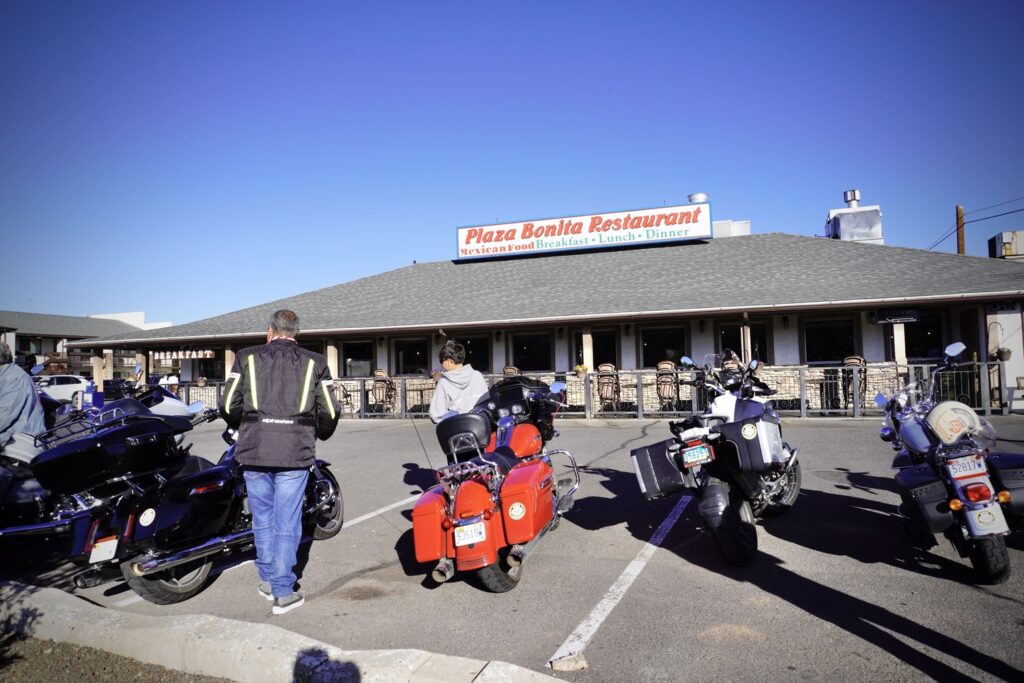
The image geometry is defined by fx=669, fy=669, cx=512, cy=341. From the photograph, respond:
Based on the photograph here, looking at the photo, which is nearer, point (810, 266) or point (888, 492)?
point (888, 492)

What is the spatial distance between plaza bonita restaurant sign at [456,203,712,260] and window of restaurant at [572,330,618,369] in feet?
18.7

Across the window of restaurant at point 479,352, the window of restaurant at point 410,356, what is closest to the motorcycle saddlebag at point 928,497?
the window of restaurant at point 479,352

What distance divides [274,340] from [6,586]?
2.27 m

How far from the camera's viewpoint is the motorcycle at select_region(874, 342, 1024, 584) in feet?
13.1

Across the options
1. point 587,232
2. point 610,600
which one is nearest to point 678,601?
point 610,600

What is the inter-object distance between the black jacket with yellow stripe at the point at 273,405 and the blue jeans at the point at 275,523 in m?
0.16

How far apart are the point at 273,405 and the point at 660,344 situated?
16221 mm

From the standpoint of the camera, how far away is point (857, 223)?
87.0 ft

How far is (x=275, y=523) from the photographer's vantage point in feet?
13.8

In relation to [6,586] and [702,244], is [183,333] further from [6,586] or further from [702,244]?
[6,586]

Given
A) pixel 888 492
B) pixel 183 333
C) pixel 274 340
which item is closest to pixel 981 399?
pixel 888 492

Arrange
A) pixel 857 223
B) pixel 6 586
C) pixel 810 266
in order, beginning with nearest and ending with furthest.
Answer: pixel 6 586 < pixel 810 266 < pixel 857 223

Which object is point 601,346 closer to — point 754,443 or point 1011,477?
point 754,443

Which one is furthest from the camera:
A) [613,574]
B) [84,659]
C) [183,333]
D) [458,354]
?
[183,333]
